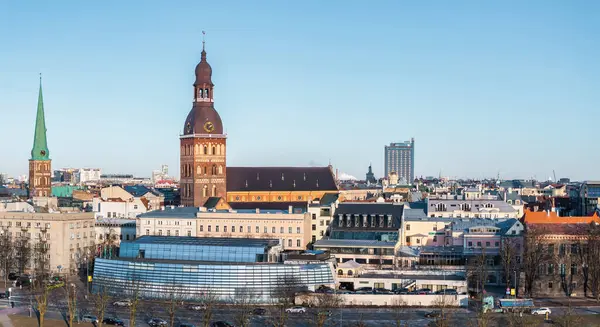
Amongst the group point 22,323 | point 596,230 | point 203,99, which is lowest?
point 22,323

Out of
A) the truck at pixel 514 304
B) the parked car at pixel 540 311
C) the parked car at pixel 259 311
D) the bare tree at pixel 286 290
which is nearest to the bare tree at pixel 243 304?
the parked car at pixel 259 311

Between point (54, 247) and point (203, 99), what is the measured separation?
40326 millimetres

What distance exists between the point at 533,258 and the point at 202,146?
65620 millimetres

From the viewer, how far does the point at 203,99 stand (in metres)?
155

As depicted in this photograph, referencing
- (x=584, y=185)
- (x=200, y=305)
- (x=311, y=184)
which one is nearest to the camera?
(x=200, y=305)

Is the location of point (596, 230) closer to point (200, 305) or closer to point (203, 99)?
point (200, 305)

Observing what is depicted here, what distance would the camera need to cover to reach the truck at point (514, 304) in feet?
315

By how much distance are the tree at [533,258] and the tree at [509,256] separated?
1711 millimetres

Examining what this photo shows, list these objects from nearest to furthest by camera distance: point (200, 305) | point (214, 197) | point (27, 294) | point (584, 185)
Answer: point (200, 305), point (27, 294), point (214, 197), point (584, 185)

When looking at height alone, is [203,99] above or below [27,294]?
above

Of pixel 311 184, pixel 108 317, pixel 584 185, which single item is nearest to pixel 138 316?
pixel 108 317

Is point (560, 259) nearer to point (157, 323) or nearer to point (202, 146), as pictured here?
point (157, 323)

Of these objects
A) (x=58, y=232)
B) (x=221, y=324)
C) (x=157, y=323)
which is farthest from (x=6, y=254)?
(x=221, y=324)

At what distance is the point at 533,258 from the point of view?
360 ft
